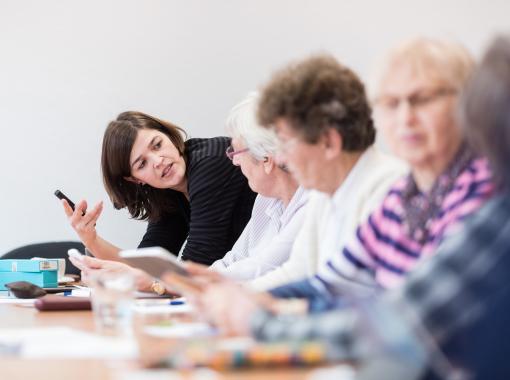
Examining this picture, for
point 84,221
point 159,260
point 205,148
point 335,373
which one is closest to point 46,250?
point 84,221

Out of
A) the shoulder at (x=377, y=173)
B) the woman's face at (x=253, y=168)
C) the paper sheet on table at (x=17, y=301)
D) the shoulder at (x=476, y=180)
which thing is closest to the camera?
the shoulder at (x=476, y=180)

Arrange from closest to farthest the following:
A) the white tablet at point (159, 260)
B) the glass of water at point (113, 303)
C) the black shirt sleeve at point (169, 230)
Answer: the glass of water at point (113, 303) < the white tablet at point (159, 260) < the black shirt sleeve at point (169, 230)

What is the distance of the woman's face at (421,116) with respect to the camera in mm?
1356

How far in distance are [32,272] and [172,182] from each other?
2.22 feet

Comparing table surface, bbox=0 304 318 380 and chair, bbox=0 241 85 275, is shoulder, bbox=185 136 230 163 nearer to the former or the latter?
chair, bbox=0 241 85 275

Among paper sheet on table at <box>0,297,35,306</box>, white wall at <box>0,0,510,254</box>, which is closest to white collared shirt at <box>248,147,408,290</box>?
paper sheet on table at <box>0,297,35,306</box>

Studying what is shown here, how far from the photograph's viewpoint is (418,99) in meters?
1.37

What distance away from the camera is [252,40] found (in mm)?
4012

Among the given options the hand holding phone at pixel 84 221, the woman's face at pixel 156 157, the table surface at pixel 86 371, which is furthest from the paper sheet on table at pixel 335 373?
the hand holding phone at pixel 84 221

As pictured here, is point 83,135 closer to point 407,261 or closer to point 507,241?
point 407,261

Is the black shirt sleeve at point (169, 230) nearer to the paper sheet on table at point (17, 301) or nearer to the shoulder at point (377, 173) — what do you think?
the paper sheet on table at point (17, 301)

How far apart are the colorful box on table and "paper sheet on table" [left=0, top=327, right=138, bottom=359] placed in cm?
125

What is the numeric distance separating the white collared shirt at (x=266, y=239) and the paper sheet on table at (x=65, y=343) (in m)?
0.93

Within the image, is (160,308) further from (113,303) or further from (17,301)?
(17,301)
